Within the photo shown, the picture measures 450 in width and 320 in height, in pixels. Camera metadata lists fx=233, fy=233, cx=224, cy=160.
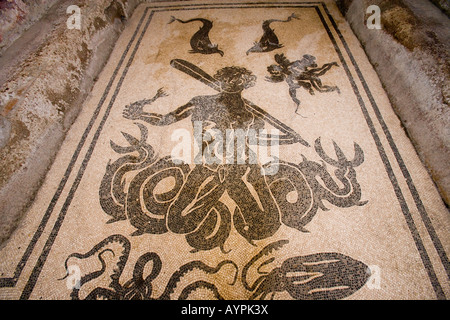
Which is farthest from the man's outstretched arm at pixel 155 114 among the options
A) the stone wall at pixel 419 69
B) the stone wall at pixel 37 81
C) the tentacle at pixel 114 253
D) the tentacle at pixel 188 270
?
the stone wall at pixel 419 69

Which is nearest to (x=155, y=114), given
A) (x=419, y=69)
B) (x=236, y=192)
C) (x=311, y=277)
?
(x=236, y=192)

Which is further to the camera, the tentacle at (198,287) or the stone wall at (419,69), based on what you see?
the stone wall at (419,69)

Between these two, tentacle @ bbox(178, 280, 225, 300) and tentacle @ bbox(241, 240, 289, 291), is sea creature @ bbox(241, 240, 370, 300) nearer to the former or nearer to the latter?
tentacle @ bbox(241, 240, 289, 291)

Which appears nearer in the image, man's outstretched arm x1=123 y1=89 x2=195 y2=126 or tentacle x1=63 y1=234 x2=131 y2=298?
tentacle x1=63 y1=234 x2=131 y2=298

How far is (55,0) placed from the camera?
1.72 metres

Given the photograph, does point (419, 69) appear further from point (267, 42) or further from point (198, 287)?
point (198, 287)

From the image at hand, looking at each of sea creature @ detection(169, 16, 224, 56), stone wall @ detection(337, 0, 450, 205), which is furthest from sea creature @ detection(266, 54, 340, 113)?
sea creature @ detection(169, 16, 224, 56)

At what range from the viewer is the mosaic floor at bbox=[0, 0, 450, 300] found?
39.4 inches

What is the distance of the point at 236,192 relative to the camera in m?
1.21

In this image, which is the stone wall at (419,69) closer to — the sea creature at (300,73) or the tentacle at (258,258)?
the sea creature at (300,73)

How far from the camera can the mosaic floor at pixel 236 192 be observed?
3.28 feet

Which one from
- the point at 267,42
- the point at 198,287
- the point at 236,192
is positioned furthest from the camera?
the point at 267,42

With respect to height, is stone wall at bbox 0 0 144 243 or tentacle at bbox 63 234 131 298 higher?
stone wall at bbox 0 0 144 243

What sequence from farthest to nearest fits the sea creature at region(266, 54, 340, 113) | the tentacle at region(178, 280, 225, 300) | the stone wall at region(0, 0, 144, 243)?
the sea creature at region(266, 54, 340, 113) < the stone wall at region(0, 0, 144, 243) < the tentacle at region(178, 280, 225, 300)
